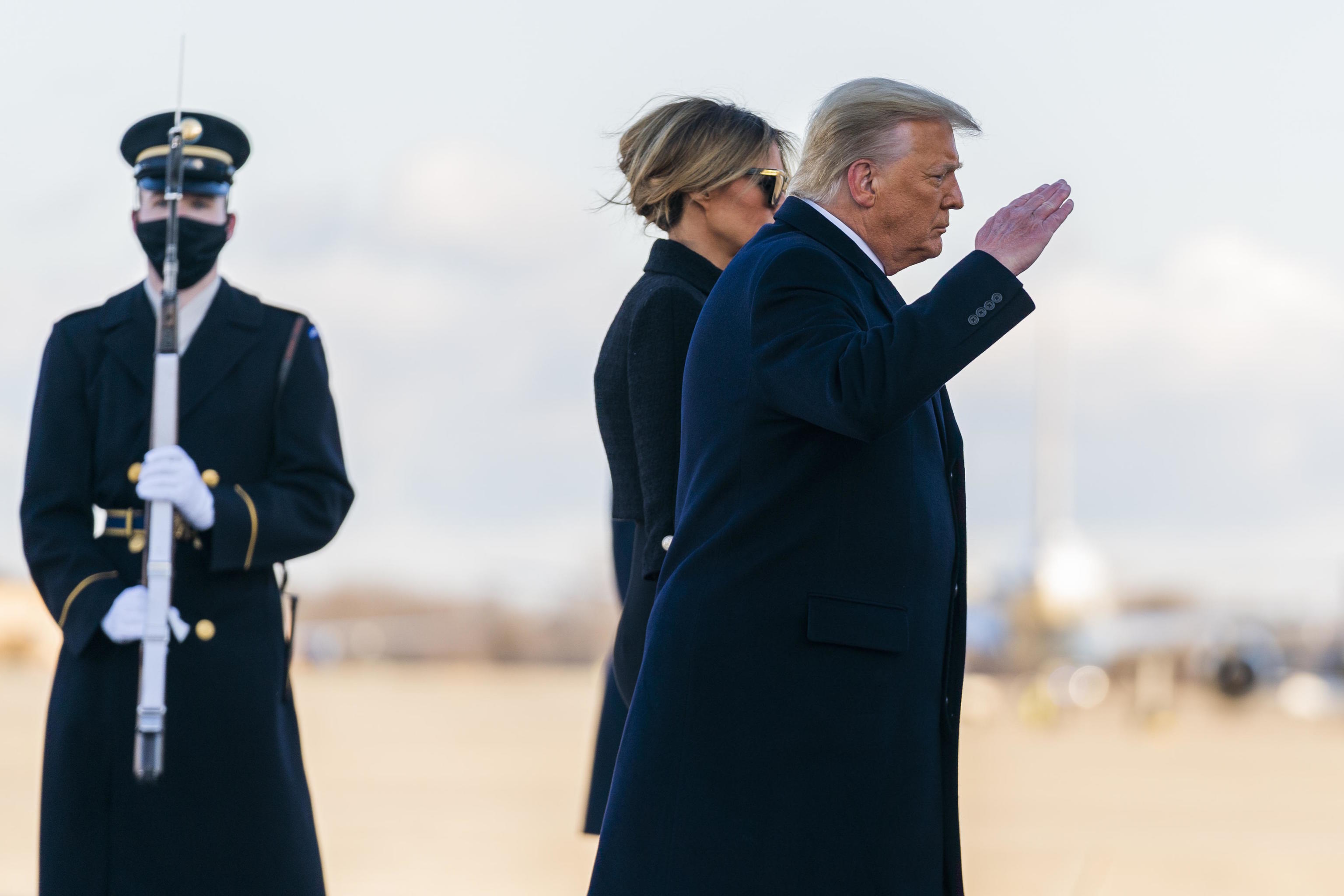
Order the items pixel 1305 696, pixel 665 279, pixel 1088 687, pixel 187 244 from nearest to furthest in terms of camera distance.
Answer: pixel 665 279 < pixel 187 244 < pixel 1088 687 < pixel 1305 696

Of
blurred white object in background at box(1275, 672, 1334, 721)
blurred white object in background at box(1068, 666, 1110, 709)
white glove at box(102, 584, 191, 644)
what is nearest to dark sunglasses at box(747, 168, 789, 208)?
white glove at box(102, 584, 191, 644)

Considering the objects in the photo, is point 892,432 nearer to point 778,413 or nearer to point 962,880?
point 778,413

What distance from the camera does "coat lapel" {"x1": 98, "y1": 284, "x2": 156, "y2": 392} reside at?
362 centimetres

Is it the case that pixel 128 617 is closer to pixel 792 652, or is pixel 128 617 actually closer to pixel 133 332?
pixel 133 332

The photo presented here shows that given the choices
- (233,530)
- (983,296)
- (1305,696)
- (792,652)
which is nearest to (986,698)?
(1305,696)

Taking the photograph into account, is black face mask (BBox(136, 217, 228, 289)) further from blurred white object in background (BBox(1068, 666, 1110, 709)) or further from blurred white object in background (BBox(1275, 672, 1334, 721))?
blurred white object in background (BBox(1275, 672, 1334, 721))

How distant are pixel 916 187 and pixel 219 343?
5.28ft

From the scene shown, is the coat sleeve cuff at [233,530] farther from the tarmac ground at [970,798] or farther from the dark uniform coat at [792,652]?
the tarmac ground at [970,798]

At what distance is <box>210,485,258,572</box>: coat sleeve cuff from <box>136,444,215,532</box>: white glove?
2 cm

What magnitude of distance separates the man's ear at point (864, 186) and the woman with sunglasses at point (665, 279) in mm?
470

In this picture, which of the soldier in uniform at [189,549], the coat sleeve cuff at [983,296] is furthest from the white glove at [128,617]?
the coat sleeve cuff at [983,296]

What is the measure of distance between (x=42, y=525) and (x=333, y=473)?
58 centimetres

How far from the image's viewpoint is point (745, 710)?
258cm

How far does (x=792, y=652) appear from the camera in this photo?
2.57 metres
